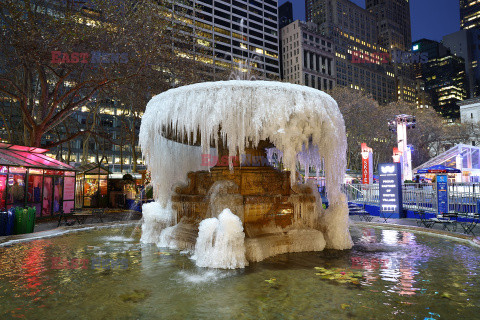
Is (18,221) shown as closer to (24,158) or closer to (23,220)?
(23,220)

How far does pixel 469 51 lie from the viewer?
470 feet

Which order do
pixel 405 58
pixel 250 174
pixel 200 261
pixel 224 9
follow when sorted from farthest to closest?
pixel 224 9 → pixel 405 58 → pixel 250 174 → pixel 200 261

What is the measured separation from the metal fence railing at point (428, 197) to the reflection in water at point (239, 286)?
7.55 metres

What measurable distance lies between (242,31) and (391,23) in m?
124

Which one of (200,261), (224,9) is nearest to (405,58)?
(200,261)

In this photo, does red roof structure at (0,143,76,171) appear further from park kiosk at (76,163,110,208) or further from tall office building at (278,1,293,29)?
tall office building at (278,1,293,29)

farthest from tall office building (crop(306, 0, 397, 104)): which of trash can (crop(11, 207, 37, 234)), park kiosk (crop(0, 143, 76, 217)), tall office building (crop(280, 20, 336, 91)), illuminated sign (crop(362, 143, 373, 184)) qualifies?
trash can (crop(11, 207, 37, 234))

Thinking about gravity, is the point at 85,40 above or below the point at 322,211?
above

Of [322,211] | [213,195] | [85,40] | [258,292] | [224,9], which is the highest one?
A: [224,9]

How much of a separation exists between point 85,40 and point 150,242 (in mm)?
12392

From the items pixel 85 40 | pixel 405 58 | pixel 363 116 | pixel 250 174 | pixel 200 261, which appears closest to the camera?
pixel 200 261

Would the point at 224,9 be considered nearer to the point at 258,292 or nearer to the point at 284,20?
the point at 284,20

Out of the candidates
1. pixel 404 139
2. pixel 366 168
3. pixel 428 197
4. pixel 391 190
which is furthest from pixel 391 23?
pixel 391 190

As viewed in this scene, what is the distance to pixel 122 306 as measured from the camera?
408cm
